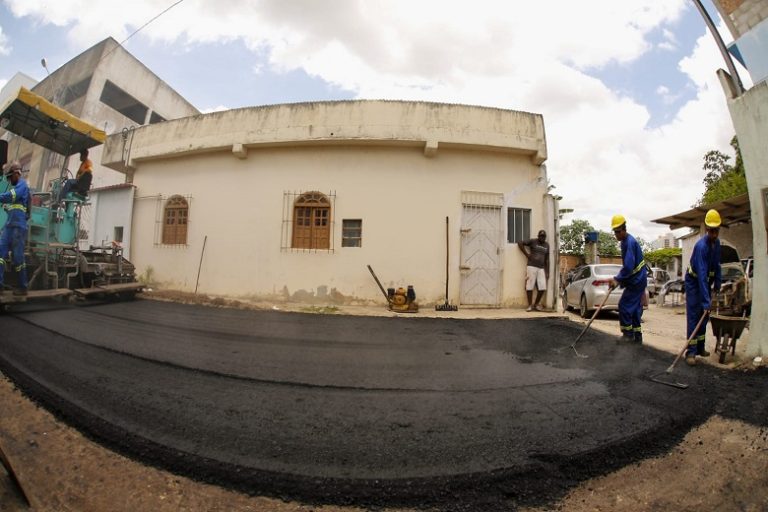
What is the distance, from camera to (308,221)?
22.3 ft

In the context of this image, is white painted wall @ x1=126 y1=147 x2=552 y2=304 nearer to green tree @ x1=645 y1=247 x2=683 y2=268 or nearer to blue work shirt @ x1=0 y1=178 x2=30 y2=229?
blue work shirt @ x1=0 y1=178 x2=30 y2=229

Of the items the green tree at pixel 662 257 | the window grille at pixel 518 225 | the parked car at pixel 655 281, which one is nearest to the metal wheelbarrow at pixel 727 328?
the window grille at pixel 518 225

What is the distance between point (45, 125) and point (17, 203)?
154cm

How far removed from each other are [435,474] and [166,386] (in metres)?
1.62

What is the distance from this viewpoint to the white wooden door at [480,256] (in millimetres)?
6688

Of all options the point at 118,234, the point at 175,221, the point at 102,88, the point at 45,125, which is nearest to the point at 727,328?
the point at 45,125

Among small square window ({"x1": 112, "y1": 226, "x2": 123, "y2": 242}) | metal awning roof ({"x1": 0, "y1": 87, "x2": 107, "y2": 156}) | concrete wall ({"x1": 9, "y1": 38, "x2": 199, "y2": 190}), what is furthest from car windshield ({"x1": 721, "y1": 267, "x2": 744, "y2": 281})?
concrete wall ({"x1": 9, "y1": 38, "x2": 199, "y2": 190})

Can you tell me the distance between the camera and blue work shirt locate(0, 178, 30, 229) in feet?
8.71

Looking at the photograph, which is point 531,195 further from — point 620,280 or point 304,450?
point 304,450

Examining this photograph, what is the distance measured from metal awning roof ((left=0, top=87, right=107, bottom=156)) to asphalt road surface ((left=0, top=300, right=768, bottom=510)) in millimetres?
2430

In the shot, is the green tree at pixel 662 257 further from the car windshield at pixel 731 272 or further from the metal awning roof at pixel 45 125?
the metal awning roof at pixel 45 125

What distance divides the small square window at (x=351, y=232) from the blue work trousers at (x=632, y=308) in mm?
4574

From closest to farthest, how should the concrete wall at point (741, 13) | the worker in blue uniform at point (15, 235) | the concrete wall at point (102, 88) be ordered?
the worker in blue uniform at point (15, 235) < the concrete wall at point (741, 13) < the concrete wall at point (102, 88)

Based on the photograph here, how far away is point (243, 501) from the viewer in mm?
991
